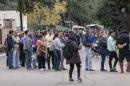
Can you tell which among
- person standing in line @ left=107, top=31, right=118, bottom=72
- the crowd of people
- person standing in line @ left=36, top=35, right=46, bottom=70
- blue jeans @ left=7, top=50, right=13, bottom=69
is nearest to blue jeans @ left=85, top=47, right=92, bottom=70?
the crowd of people

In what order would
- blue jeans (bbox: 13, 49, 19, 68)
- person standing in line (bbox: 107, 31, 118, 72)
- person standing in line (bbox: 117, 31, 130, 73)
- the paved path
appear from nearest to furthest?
the paved path → person standing in line (bbox: 117, 31, 130, 73) → person standing in line (bbox: 107, 31, 118, 72) → blue jeans (bbox: 13, 49, 19, 68)

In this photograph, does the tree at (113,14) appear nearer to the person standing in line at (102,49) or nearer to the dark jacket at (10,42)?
the person standing in line at (102,49)

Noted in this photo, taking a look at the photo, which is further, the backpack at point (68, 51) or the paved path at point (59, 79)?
the backpack at point (68, 51)

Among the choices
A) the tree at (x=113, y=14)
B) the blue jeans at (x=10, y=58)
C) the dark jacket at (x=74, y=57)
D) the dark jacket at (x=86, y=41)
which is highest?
the tree at (x=113, y=14)

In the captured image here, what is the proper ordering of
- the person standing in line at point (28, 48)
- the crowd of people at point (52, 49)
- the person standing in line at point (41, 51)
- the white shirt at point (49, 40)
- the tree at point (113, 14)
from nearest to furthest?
1. the crowd of people at point (52, 49)
2. the person standing in line at point (41, 51)
3. the white shirt at point (49, 40)
4. the person standing in line at point (28, 48)
5. the tree at point (113, 14)

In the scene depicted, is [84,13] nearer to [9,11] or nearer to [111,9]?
[9,11]

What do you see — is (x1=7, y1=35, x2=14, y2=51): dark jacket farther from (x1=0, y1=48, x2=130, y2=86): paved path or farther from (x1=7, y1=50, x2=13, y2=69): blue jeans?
(x1=0, y1=48, x2=130, y2=86): paved path

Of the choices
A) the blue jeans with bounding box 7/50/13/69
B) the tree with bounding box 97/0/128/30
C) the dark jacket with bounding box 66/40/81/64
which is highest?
the tree with bounding box 97/0/128/30

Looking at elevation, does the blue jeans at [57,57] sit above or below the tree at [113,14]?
below

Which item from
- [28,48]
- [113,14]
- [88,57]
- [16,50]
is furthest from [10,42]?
[113,14]

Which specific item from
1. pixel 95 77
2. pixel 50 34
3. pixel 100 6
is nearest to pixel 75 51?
pixel 95 77

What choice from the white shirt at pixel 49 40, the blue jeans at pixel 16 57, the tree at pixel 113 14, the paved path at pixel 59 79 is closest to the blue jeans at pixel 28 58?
the blue jeans at pixel 16 57

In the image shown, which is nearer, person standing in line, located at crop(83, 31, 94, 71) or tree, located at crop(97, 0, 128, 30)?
person standing in line, located at crop(83, 31, 94, 71)

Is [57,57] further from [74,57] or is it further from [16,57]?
[74,57]
